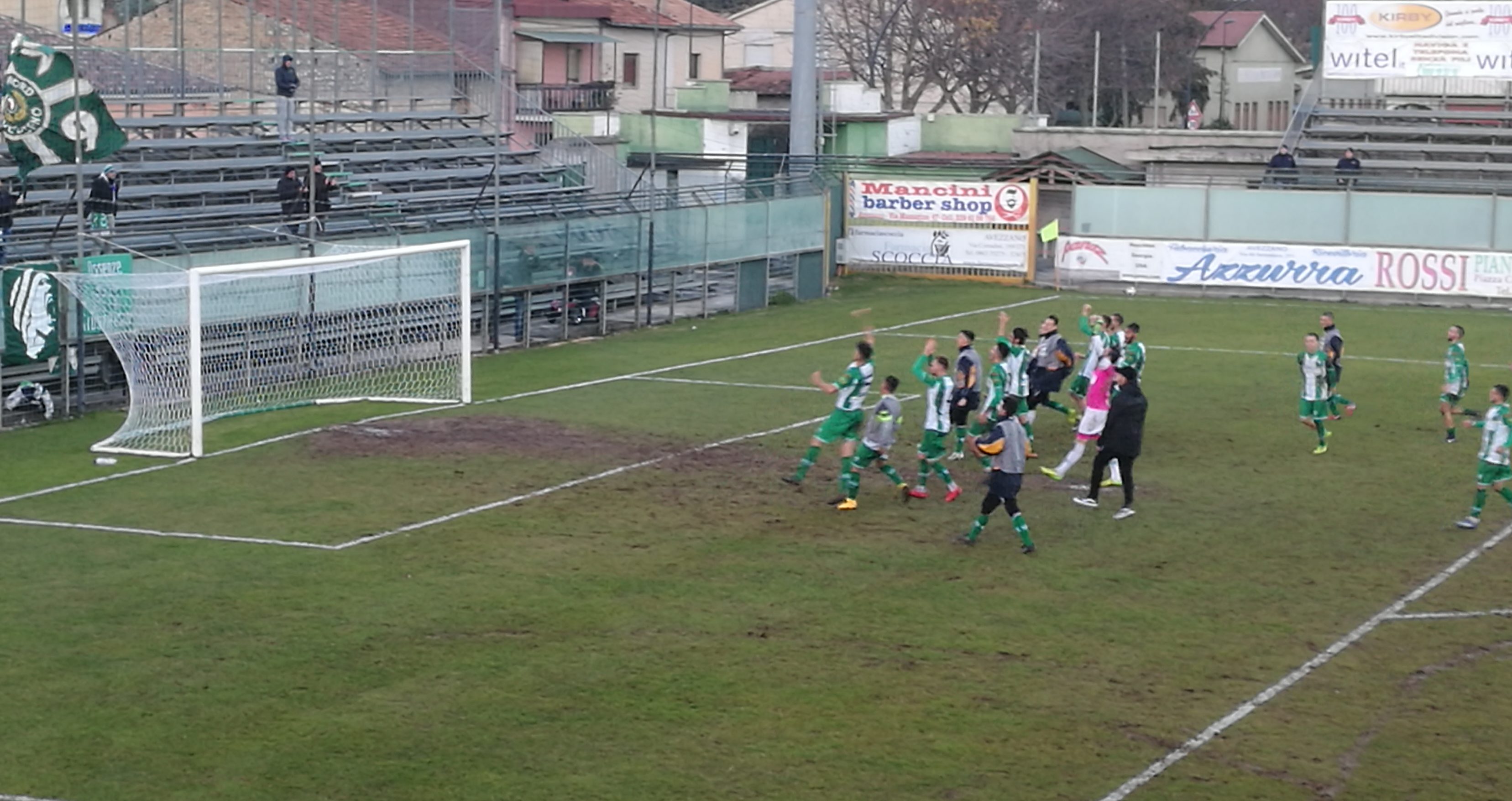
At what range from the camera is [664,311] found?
3884 centimetres

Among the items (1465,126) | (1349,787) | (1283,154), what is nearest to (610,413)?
(1349,787)

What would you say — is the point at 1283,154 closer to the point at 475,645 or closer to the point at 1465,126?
the point at 1465,126

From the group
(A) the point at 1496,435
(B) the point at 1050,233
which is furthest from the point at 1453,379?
(B) the point at 1050,233

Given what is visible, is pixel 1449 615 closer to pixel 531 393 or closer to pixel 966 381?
pixel 966 381

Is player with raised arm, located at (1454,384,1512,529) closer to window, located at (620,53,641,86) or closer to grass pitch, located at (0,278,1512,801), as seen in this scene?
grass pitch, located at (0,278,1512,801)

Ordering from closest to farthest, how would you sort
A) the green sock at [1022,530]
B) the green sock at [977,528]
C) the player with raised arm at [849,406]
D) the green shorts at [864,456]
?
1. the green sock at [1022,530]
2. the green sock at [977,528]
3. the player with raised arm at [849,406]
4. the green shorts at [864,456]

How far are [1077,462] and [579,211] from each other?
16.2m

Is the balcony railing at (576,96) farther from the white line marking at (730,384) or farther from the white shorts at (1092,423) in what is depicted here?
the white shorts at (1092,423)

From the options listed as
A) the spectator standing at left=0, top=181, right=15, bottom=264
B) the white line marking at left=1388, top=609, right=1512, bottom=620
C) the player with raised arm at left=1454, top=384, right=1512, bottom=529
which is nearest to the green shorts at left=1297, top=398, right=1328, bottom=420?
the player with raised arm at left=1454, top=384, right=1512, bottom=529

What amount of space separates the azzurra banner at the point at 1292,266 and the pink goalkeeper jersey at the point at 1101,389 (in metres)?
21.8

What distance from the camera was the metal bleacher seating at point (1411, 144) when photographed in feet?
154

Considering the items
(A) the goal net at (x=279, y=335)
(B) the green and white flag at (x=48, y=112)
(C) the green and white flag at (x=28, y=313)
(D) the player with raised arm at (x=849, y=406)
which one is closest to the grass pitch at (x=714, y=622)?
(D) the player with raised arm at (x=849, y=406)

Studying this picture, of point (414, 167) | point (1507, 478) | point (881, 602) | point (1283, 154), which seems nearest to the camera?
point (881, 602)

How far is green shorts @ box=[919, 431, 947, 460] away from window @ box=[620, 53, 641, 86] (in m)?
54.9
